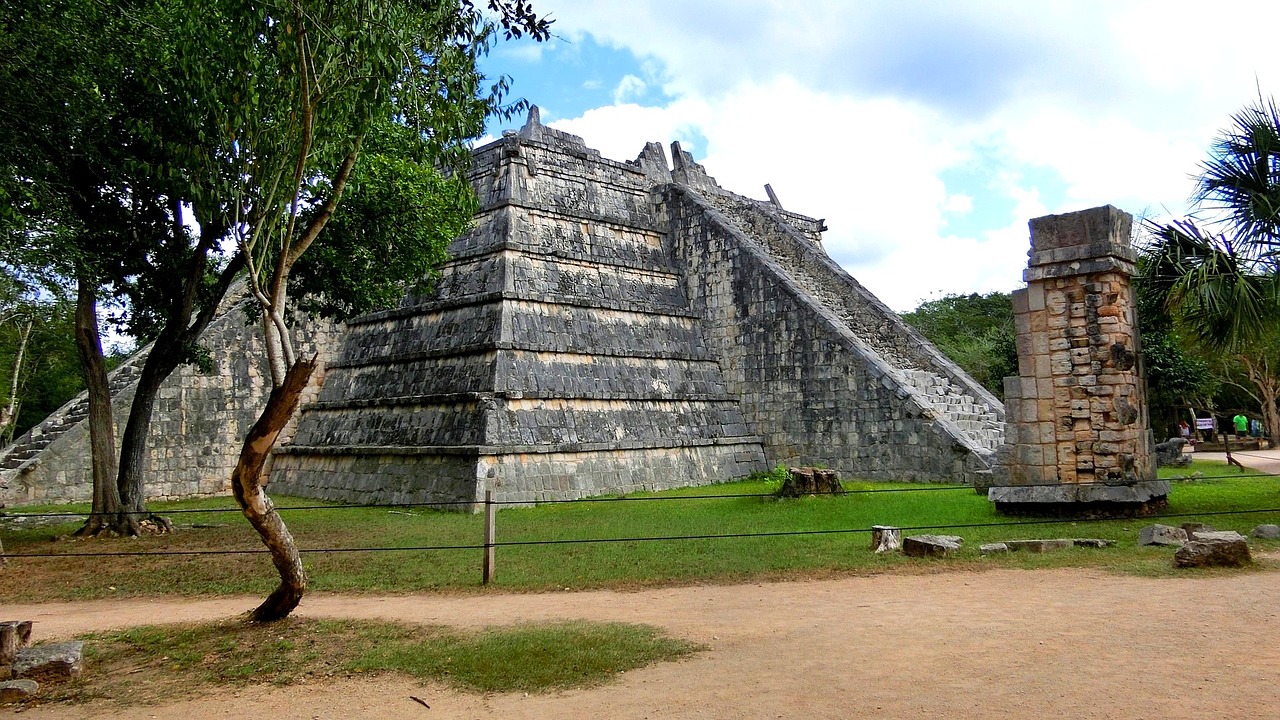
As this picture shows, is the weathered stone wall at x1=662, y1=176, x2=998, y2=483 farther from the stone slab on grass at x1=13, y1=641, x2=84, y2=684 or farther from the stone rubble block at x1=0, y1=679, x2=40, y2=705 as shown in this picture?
the stone rubble block at x1=0, y1=679, x2=40, y2=705

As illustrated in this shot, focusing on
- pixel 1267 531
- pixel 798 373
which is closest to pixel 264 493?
pixel 1267 531

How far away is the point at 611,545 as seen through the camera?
10531 mm

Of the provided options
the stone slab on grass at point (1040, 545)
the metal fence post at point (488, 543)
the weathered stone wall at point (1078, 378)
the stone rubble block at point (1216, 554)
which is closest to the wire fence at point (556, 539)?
the metal fence post at point (488, 543)

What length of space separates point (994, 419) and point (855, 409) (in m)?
2.63

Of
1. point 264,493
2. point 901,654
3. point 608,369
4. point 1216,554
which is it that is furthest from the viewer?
point 608,369

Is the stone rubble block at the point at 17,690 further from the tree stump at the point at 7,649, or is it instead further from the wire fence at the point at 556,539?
the wire fence at the point at 556,539

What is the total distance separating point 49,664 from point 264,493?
1.64 meters

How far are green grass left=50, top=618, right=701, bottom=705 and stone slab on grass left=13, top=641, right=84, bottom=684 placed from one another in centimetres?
11

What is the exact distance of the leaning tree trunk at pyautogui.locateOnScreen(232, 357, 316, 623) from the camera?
632 centimetres

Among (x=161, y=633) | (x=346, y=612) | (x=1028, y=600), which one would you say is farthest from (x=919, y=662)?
(x=161, y=633)

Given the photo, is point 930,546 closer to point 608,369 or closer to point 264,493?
point 264,493

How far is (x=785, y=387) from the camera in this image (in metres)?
17.5

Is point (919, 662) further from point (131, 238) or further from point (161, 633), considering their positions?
point (131, 238)

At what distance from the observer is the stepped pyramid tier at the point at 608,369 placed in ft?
48.8
